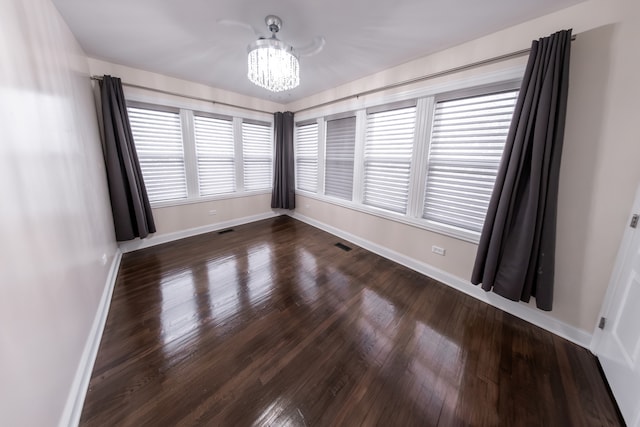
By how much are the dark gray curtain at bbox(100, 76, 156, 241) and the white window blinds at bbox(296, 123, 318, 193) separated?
2.57m

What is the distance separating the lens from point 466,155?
7.12 ft

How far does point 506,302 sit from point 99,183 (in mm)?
4290

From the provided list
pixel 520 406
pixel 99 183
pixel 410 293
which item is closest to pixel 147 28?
pixel 99 183

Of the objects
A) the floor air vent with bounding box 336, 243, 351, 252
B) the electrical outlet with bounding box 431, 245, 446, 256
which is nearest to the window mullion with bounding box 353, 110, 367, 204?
the floor air vent with bounding box 336, 243, 351, 252

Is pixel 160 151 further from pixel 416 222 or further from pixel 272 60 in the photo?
pixel 416 222

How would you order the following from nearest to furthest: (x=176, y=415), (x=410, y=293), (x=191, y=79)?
(x=176, y=415) < (x=410, y=293) < (x=191, y=79)

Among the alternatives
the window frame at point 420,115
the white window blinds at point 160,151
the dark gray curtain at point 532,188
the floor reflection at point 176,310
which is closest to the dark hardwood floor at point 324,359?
the floor reflection at point 176,310

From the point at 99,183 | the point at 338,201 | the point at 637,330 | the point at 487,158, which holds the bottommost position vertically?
the point at 637,330

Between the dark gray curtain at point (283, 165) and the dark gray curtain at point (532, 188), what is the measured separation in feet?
11.2

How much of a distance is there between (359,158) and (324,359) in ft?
8.43

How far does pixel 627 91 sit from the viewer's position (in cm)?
140

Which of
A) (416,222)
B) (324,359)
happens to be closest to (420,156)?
(416,222)

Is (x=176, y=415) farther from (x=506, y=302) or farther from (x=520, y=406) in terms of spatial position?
(x=506, y=302)

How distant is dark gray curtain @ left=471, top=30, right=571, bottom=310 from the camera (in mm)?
1527
